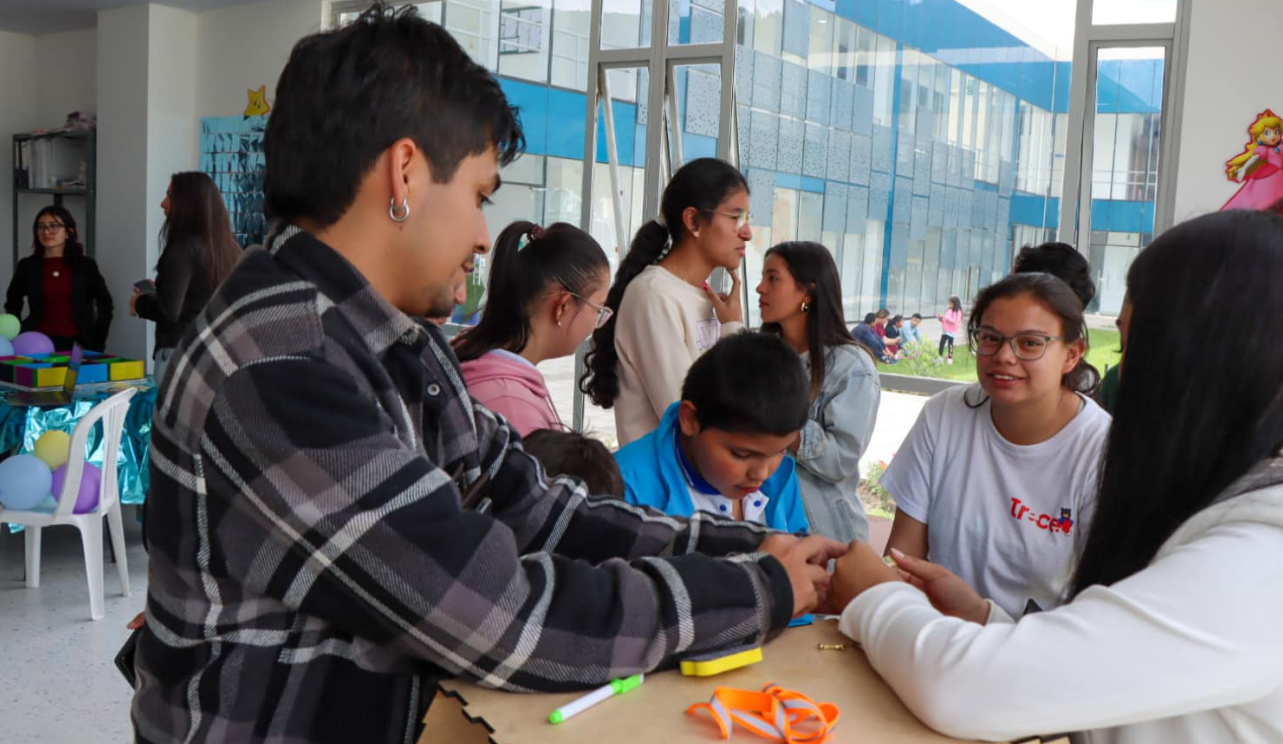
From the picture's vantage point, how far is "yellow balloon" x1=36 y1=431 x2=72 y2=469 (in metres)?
3.89

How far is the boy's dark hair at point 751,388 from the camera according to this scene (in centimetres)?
175

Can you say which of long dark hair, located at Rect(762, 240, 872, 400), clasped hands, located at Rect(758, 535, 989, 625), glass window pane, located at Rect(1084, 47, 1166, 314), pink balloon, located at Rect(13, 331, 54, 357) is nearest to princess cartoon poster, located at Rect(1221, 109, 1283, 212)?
glass window pane, located at Rect(1084, 47, 1166, 314)

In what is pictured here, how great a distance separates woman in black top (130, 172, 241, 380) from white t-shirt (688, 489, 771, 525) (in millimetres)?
3149

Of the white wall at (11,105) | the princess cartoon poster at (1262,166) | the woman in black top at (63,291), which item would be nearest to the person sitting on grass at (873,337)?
the princess cartoon poster at (1262,166)

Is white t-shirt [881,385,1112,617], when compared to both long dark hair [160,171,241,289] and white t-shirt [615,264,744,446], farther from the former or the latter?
long dark hair [160,171,241,289]

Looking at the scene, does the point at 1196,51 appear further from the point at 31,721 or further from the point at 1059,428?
the point at 31,721

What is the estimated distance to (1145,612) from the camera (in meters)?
0.90

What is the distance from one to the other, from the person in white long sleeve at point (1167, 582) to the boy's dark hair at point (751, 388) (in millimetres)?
621

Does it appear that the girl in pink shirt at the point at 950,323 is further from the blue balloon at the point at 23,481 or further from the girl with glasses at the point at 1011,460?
the blue balloon at the point at 23,481

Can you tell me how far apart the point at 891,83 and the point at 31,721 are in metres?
3.99

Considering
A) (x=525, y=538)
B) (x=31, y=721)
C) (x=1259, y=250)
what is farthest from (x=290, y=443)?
(x=31, y=721)

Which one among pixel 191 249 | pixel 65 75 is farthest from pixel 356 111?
pixel 65 75

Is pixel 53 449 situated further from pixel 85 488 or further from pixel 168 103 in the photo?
pixel 168 103

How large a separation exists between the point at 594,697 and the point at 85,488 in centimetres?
362
